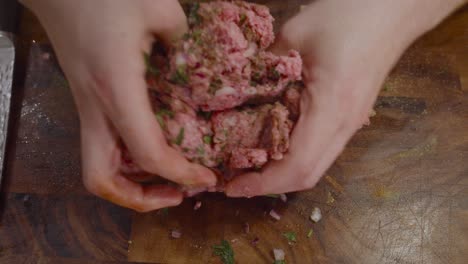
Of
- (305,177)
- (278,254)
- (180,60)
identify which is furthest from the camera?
(278,254)

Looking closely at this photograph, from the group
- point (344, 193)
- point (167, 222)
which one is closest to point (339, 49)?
point (344, 193)

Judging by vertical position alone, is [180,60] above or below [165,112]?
above

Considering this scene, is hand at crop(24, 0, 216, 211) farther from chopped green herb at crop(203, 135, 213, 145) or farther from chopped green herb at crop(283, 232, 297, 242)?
chopped green herb at crop(283, 232, 297, 242)

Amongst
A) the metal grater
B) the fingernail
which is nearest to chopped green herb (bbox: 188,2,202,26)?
the fingernail

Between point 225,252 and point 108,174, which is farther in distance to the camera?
point 225,252

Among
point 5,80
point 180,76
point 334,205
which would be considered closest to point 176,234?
point 334,205

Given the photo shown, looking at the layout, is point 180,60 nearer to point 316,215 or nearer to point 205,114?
point 205,114
